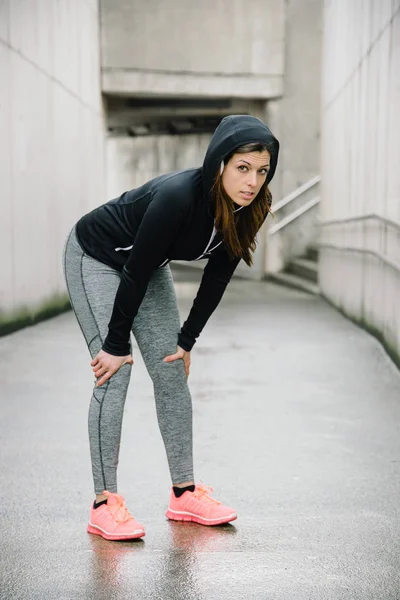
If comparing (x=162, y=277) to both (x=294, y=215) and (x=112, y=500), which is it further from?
(x=294, y=215)

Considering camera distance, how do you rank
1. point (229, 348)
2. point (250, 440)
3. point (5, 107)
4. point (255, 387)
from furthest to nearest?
point (5, 107)
point (229, 348)
point (255, 387)
point (250, 440)

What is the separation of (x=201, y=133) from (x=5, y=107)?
12.1 m

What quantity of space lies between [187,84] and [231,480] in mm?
11547

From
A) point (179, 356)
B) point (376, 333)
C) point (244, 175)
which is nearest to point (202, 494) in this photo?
point (179, 356)

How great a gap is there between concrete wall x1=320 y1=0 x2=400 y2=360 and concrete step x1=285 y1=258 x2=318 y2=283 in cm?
148

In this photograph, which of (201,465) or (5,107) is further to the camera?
(5,107)

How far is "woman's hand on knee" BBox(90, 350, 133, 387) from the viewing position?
2824mm

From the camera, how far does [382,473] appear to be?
12.9 feet

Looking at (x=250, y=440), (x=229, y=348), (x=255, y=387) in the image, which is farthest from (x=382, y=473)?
(x=229, y=348)

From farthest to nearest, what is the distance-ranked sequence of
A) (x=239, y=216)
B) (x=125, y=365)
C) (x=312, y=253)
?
(x=312, y=253)
(x=125, y=365)
(x=239, y=216)

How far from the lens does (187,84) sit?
14430mm

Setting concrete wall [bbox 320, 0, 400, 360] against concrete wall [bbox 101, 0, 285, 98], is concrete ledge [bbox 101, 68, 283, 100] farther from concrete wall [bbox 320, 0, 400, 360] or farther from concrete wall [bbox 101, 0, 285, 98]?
concrete wall [bbox 320, 0, 400, 360]

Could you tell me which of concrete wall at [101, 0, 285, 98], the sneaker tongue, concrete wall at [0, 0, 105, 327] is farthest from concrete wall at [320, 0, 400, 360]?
the sneaker tongue

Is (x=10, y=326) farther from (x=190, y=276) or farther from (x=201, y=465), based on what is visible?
(x=190, y=276)
